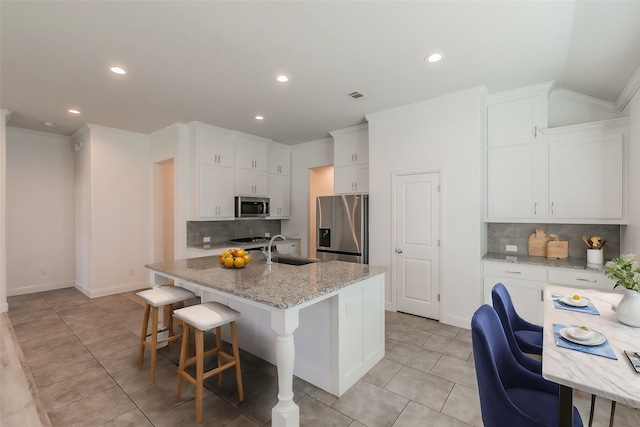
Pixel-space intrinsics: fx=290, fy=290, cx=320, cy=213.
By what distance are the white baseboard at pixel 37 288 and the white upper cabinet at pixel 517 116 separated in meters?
7.29

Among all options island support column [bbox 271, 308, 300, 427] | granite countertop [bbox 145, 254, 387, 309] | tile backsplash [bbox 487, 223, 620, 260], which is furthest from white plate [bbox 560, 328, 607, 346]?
tile backsplash [bbox 487, 223, 620, 260]

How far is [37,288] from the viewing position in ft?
16.4

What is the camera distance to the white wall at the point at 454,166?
3.36 metres

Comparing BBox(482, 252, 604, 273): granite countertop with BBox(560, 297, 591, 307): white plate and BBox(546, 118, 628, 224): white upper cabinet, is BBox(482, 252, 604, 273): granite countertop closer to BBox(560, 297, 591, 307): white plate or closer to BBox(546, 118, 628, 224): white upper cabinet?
BBox(546, 118, 628, 224): white upper cabinet

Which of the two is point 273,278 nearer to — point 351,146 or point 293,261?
point 293,261

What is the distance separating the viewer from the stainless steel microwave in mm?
5045

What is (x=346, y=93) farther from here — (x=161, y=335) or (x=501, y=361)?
(x=161, y=335)

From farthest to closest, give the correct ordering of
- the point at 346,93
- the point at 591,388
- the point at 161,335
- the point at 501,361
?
the point at 346,93
the point at 161,335
the point at 501,361
the point at 591,388

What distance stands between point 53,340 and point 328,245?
3.48 meters

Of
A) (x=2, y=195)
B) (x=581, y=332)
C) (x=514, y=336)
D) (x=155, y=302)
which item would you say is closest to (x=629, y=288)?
(x=581, y=332)

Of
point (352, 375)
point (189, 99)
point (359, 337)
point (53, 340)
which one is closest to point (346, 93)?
point (189, 99)

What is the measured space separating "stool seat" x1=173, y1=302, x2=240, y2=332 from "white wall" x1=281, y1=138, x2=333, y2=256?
360 cm

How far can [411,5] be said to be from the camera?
6.57 feet

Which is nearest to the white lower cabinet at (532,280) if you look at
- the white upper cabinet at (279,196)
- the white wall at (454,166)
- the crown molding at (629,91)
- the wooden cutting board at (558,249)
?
the white wall at (454,166)
